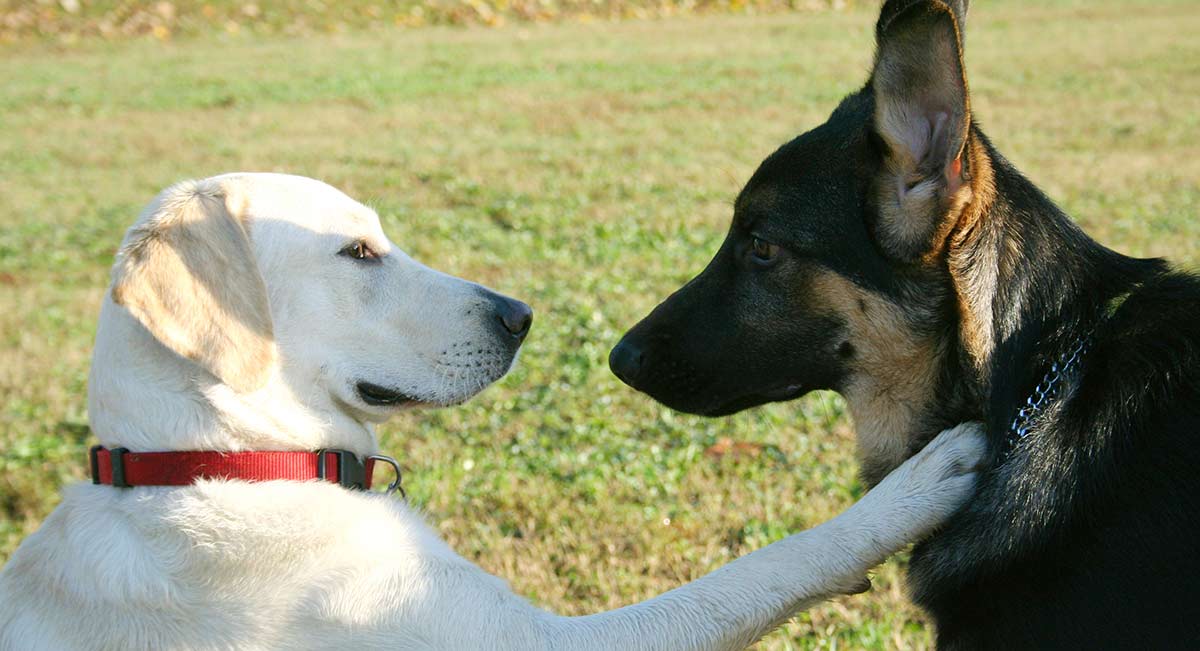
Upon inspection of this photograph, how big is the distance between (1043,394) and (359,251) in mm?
2113

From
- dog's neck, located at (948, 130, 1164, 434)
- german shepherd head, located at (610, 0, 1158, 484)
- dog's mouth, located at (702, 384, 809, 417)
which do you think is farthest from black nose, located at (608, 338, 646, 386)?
dog's neck, located at (948, 130, 1164, 434)

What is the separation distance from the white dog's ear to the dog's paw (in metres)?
1.84

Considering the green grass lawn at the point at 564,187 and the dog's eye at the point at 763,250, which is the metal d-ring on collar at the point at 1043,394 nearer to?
the dog's eye at the point at 763,250

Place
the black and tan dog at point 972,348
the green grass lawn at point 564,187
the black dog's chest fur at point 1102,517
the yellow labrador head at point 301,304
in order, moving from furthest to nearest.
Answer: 1. the green grass lawn at point 564,187
2. the yellow labrador head at point 301,304
3. the black and tan dog at point 972,348
4. the black dog's chest fur at point 1102,517

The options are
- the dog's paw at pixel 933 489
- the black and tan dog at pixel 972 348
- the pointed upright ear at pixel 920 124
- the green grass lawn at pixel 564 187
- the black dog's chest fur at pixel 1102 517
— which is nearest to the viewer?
the black dog's chest fur at pixel 1102 517

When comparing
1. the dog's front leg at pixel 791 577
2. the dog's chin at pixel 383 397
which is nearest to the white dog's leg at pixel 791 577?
the dog's front leg at pixel 791 577

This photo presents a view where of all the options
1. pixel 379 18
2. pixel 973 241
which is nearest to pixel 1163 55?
pixel 379 18

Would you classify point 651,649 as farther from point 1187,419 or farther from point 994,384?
point 1187,419

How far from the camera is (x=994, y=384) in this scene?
3.06 meters

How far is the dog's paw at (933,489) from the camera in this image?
3123mm

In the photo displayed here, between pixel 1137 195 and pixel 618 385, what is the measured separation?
666cm

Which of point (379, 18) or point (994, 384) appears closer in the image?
point (994, 384)

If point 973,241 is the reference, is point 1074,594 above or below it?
below

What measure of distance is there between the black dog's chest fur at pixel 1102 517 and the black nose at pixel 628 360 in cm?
114
